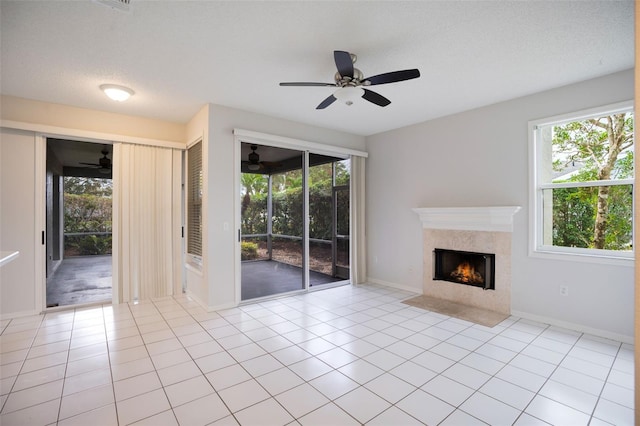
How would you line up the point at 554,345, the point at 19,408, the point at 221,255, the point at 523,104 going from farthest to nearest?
the point at 221,255 < the point at 523,104 < the point at 554,345 < the point at 19,408

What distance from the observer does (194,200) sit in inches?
186

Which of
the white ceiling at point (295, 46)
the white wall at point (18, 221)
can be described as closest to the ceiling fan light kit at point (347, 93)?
the white ceiling at point (295, 46)

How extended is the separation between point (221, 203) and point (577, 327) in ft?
14.7

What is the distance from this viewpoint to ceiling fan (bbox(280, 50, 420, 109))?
2.38 meters

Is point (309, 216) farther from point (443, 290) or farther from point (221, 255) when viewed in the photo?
point (443, 290)

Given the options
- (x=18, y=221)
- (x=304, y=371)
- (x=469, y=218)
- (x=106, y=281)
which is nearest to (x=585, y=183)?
(x=469, y=218)

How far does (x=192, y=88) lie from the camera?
3.50 metres

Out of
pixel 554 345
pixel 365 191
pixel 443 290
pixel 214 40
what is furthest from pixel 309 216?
pixel 554 345

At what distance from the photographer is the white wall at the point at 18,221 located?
362 cm

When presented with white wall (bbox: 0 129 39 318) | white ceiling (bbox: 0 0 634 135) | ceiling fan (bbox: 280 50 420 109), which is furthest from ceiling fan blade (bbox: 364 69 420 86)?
white wall (bbox: 0 129 39 318)

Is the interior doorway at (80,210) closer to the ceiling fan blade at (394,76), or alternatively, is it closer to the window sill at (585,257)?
the ceiling fan blade at (394,76)

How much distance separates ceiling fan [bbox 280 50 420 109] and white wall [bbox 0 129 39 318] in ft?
11.6

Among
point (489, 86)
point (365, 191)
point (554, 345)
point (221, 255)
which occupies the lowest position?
point (554, 345)

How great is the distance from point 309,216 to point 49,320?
363 centimetres
